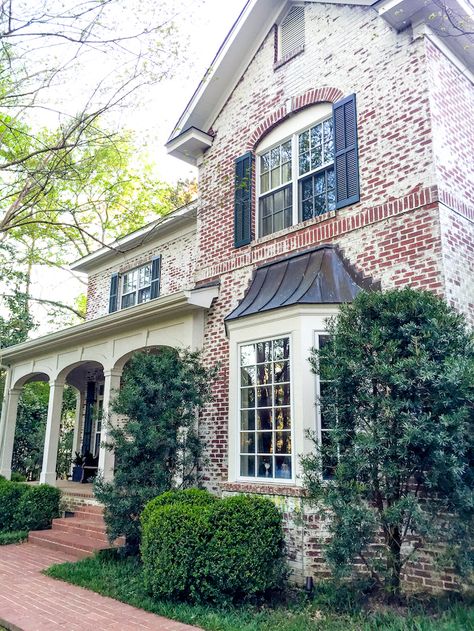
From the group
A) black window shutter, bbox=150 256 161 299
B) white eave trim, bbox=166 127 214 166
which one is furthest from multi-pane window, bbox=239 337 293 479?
black window shutter, bbox=150 256 161 299

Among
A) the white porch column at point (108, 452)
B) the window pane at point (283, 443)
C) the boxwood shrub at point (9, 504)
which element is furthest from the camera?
the boxwood shrub at point (9, 504)

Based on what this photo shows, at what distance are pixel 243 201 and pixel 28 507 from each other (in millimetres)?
7248

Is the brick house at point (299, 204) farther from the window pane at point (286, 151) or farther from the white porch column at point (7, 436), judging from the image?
the white porch column at point (7, 436)

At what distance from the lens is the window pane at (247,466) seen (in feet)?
23.0

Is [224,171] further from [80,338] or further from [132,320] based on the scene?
[80,338]

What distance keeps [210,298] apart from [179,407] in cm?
208

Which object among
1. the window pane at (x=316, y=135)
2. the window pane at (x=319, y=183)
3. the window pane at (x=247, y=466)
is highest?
the window pane at (x=316, y=135)

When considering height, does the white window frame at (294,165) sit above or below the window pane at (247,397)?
above

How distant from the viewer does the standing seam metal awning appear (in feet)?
22.1

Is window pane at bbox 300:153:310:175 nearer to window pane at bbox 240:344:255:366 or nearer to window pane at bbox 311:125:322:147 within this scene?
window pane at bbox 311:125:322:147

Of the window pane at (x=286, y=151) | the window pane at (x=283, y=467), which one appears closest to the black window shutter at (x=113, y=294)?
the window pane at (x=286, y=151)

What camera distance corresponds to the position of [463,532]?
→ 15.6ft

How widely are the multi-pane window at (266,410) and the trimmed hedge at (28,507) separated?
524 cm

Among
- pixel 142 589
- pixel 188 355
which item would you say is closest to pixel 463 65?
pixel 188 355
